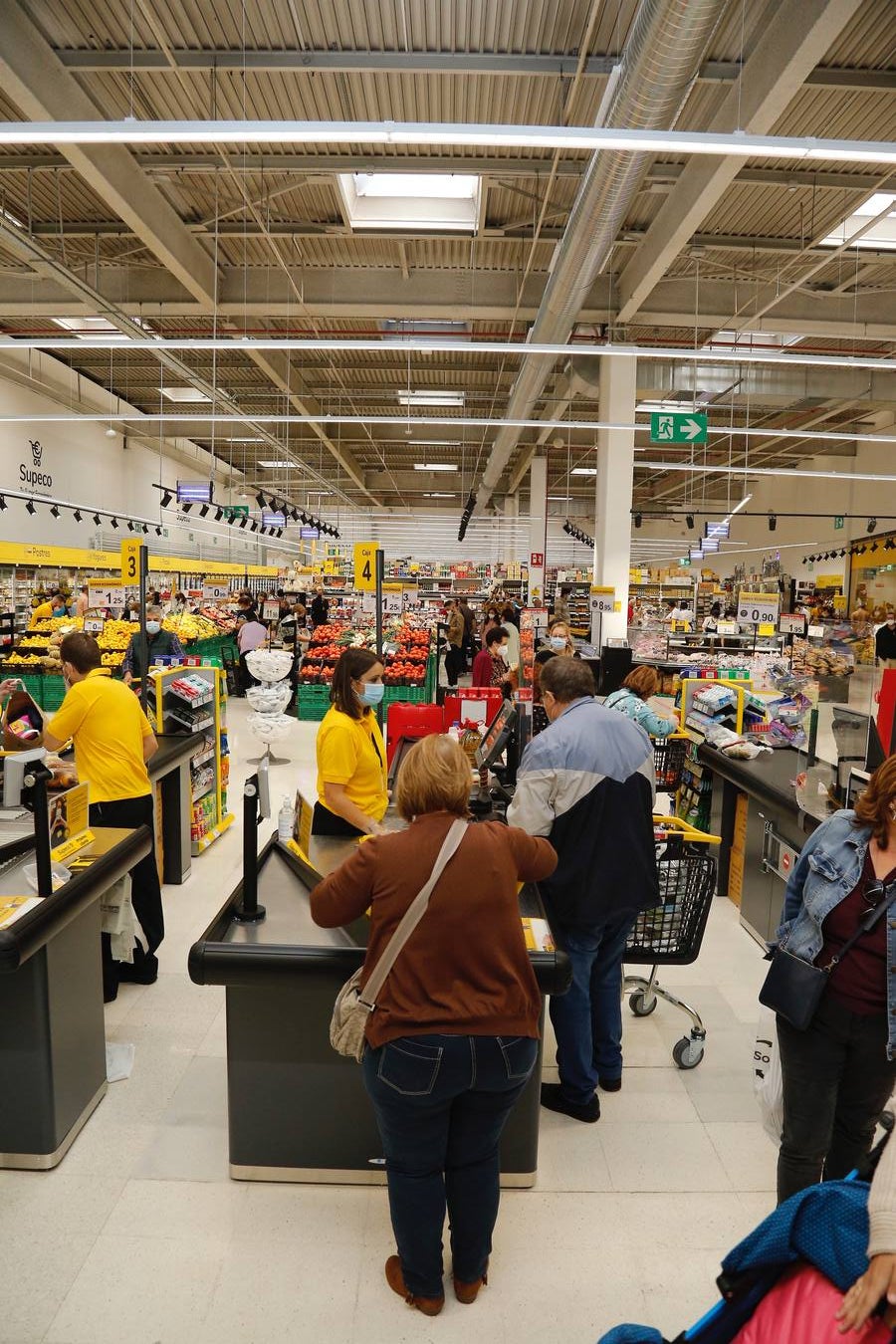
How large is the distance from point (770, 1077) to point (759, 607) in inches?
402

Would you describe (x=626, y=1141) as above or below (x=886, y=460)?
below

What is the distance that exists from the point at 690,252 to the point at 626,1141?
Result: 10.0m

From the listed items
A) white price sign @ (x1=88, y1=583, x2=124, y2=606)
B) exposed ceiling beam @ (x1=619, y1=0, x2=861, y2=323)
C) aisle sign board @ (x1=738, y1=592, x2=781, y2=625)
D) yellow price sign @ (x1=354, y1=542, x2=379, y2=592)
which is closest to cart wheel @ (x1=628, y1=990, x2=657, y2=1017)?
yellow price sign @ (x1=354, y1=542, x2=379, y2=592)

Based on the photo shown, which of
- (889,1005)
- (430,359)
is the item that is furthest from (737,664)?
(430,359)

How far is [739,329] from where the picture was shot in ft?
37.5

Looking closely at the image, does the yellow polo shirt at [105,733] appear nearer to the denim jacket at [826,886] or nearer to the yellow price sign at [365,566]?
the denim jacket at [826,886]

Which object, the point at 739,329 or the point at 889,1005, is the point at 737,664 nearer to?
the point at 739,329

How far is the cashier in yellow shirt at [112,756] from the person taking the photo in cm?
386

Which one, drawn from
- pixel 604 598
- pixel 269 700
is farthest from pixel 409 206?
pixel 604 598

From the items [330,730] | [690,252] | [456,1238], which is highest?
[690,252]

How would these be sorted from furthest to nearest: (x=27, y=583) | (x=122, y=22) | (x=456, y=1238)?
(x=27, y=583) < (x=122, y=22) < (x=456, y=1238)

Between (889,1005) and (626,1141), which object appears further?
(626,1141)

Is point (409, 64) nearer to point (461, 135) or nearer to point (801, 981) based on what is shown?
point (461, 135)

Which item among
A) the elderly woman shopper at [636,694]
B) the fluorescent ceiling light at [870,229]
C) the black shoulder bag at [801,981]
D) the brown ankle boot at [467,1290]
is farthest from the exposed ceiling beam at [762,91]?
the brown ankle boot at [467,1290]
